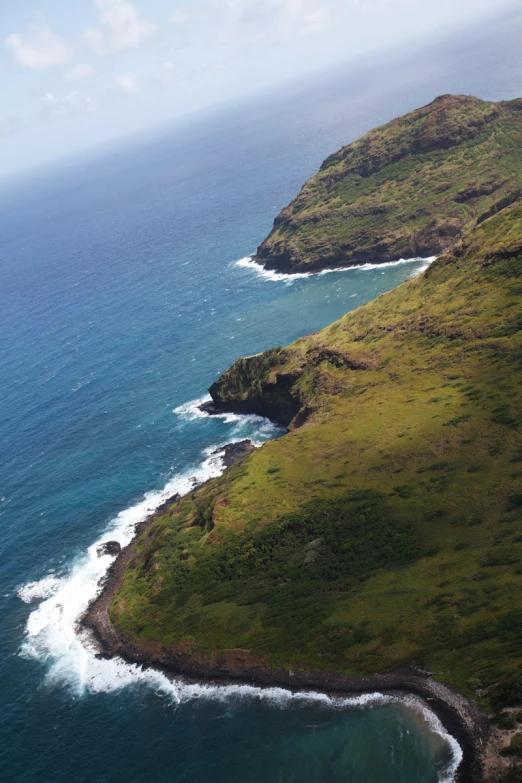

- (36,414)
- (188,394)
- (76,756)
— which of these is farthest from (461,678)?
(36,414)

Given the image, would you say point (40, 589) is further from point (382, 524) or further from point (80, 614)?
point (382, 524)

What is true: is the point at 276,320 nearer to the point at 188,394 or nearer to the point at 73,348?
the point at 188,394

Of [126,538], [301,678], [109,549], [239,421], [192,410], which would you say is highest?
[192,410]

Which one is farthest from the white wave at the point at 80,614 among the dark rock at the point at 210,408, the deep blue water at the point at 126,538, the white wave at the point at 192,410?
the dark rock at the point at 210,408

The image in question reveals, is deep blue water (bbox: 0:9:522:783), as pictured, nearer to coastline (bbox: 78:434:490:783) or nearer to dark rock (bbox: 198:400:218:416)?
coastline (bbox: 78:434:490:783)

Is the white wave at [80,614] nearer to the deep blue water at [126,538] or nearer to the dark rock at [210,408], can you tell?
the deep blue water at [126,538]

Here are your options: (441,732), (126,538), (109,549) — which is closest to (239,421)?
(126,538)
